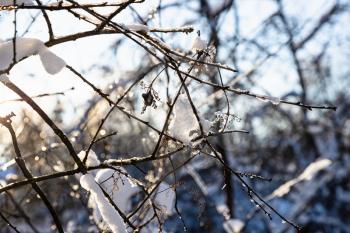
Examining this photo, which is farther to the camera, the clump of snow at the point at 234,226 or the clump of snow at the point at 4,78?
the clump of snow at the point at 234,226

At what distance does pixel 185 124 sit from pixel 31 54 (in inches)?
23.1

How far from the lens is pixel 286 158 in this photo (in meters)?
8.11

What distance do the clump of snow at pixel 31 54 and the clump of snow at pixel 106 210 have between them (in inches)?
17.8

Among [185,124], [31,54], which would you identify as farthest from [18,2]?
[185,124]

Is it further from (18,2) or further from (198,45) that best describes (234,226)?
(18,2)

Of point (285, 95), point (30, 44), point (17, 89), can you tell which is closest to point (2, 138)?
point (17, 89)

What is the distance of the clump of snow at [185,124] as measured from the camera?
5.13 feet

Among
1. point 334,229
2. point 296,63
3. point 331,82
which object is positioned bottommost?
point 334,229

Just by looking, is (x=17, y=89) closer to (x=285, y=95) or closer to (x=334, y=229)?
(x=285, y=95)

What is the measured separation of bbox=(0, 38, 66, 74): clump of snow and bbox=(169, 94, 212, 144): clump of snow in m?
0.53

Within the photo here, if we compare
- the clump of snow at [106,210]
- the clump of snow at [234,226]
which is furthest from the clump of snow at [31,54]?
Result: the clump of snow at [234,226]

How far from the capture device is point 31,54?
124cm

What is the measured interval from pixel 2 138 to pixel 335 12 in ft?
16.4

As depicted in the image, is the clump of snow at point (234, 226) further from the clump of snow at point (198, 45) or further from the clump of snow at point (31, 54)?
the clump of snow at point (31, 54)
